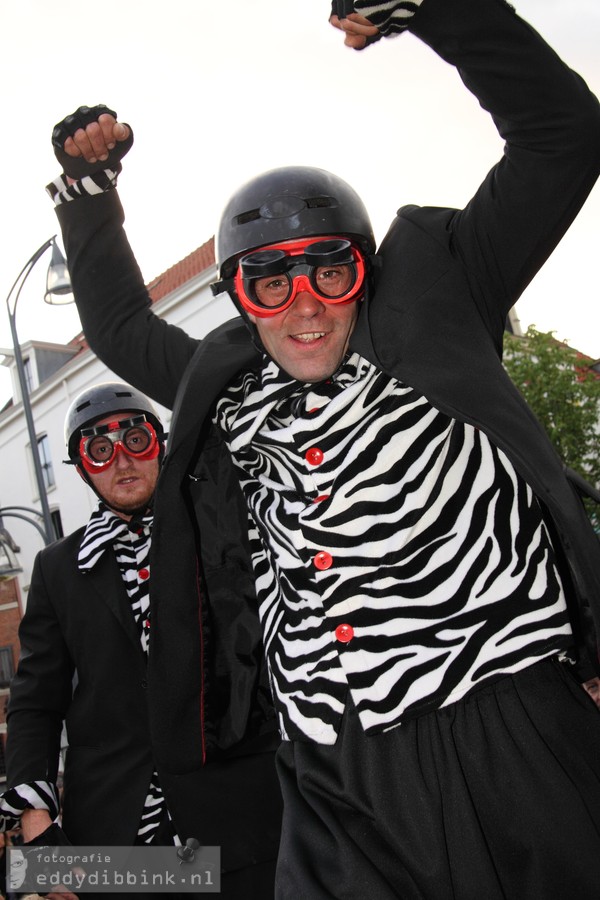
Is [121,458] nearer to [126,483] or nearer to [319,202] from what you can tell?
[126,483]

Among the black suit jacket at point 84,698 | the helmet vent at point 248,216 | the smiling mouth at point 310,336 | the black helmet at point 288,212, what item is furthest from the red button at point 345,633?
the black suit jacket at point 84,698

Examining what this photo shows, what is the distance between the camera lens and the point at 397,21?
223 cm

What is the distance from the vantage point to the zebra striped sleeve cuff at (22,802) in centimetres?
409

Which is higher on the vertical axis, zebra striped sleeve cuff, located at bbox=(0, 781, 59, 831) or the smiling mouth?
the smiling mouth

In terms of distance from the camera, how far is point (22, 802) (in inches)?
161

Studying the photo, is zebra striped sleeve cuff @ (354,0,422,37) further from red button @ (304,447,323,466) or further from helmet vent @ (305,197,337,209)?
red button @ (304,447,323,466)

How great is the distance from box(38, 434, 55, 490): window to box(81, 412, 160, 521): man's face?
109ft

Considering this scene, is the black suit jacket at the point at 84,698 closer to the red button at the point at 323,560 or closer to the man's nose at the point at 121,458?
the man's nose at the point at 121,458

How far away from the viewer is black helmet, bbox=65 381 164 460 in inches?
187

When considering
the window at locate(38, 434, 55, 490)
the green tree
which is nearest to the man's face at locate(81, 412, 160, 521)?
the green tree

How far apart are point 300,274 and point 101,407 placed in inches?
87.6

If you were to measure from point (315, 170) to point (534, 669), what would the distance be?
167 cm

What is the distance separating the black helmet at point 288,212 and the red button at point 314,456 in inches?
27.9

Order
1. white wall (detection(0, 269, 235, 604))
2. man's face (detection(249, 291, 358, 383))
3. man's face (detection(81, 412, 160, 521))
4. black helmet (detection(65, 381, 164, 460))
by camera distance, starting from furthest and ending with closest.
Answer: white wall (detection(0, 269, 235, 604)), black helmet (detection(65, 381, 164, 460)), man's face (detection(81, 412, 160, 521)), man's face (detection(249, 291, 358, 383))
